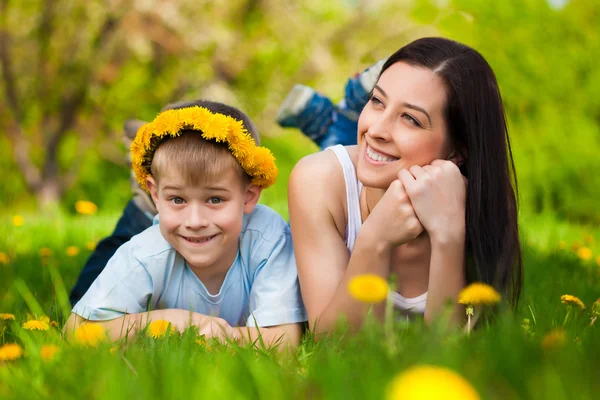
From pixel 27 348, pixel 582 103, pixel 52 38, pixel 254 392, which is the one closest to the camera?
pixel 254 392

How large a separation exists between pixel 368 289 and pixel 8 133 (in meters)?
9.78

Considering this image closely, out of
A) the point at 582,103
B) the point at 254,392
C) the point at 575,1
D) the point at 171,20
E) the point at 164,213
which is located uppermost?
the point at 171,20

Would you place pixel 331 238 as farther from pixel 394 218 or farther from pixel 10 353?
pixel 10 353

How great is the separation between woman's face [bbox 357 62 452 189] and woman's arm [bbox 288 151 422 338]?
10 cm

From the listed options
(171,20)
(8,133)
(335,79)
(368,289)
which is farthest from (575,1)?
(8,133)

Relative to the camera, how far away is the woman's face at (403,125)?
2.24 metres

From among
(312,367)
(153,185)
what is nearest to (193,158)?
(153,185)

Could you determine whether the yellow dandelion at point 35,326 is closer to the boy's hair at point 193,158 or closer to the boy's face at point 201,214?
the boy's face at point 201,214

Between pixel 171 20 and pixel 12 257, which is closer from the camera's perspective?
pixel 12 257

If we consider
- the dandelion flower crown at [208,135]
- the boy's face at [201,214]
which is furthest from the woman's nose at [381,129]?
the boy's face at [201,214]

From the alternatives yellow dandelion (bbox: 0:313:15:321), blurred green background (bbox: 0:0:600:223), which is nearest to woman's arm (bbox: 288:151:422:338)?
yellow dandelion (bbox: 0:313:15:321)

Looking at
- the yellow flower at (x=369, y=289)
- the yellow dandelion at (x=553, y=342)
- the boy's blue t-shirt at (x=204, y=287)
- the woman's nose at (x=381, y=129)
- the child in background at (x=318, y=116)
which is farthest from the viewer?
the child in background at (x=318, y=116)

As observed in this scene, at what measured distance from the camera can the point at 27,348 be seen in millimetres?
1631

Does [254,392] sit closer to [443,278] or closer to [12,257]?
[443,278]
